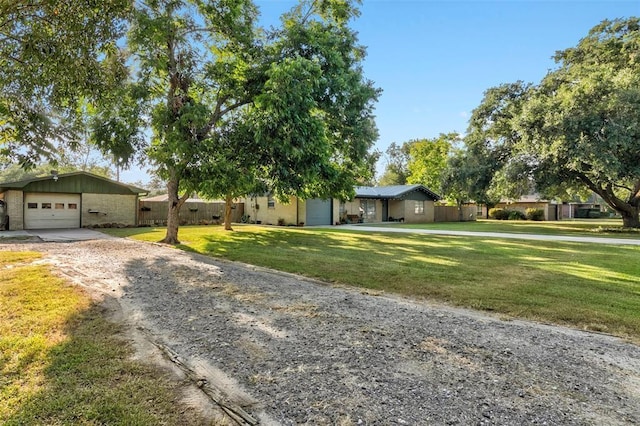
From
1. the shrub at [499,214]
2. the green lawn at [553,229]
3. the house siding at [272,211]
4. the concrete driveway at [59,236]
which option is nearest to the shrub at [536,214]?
the shrub at [499,214]

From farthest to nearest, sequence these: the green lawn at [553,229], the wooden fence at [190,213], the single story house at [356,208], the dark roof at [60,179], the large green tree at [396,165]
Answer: the large green tree at [396,165] < the single story house at [356,208] < the wooden fence at [190,213] < the green lawn at [553,229] < the dark roof at [60,179]

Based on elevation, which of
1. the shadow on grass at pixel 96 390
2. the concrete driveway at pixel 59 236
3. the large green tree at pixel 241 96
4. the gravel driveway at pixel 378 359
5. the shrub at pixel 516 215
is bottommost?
the gravel driveway at pixel 378 359

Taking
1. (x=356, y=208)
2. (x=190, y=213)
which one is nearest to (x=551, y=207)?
(x=356, y=208)

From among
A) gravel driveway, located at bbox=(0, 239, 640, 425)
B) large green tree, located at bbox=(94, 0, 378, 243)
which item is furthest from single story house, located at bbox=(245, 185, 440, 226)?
gravel driveway, located at bbox=(0, 239, 640, 425)

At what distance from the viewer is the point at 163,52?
1177cm

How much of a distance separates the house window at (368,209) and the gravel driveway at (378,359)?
22636 millimetres

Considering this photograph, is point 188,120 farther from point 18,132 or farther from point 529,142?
point 529,142

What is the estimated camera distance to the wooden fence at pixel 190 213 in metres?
23.8

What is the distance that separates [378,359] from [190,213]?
79.6 feet

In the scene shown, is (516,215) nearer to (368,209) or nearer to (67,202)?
(368,209)

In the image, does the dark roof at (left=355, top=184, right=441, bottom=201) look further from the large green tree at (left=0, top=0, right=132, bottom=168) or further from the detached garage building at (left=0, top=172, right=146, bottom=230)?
the large green tree at (left=0, top=0, right=132, bottom=168)

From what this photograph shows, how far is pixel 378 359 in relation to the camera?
339 cm

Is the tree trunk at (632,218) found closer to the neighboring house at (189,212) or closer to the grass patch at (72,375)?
the neighboring house at (189,212)

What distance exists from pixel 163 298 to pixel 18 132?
3801mm
